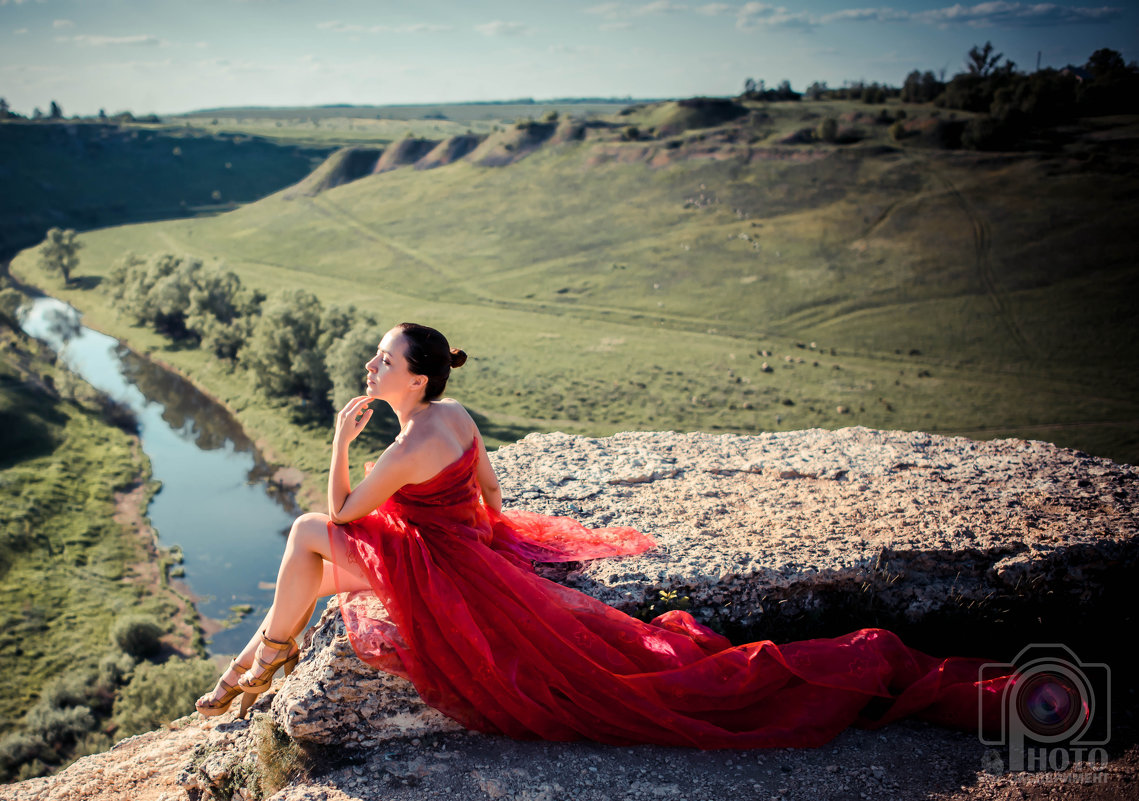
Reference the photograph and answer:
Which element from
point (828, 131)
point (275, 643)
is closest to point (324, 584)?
point (275, 643)

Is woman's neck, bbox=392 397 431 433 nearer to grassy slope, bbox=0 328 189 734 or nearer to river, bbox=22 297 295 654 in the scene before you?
grassy slope, bbox=0 328 189 734

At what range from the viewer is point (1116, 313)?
35375 millimetres

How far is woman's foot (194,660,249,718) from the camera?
4.83 metres

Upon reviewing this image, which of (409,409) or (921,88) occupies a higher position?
(921,88)

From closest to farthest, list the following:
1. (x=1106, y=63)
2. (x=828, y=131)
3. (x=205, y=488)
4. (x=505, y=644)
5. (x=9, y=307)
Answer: (x=505, y=644) → (x=205, y=488) → (x=9, y=307) → (x=1106, y=63) → (x=828, y=131)

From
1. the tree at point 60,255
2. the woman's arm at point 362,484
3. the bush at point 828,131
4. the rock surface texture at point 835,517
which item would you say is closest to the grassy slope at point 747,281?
the bush at point 828,131

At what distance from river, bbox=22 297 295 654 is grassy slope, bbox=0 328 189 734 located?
49.6 inches

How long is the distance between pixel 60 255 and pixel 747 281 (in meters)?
47.9

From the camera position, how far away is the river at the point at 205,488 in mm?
21172

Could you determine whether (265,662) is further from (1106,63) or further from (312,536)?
(1106,63)

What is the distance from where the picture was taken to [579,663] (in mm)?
4395

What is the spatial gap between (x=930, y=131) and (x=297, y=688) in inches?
2435

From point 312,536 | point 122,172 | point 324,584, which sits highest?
point 122,172

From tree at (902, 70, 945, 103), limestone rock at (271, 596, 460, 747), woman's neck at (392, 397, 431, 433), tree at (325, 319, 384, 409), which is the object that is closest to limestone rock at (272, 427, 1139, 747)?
limestone rock at (271, 596, 460, 747)
